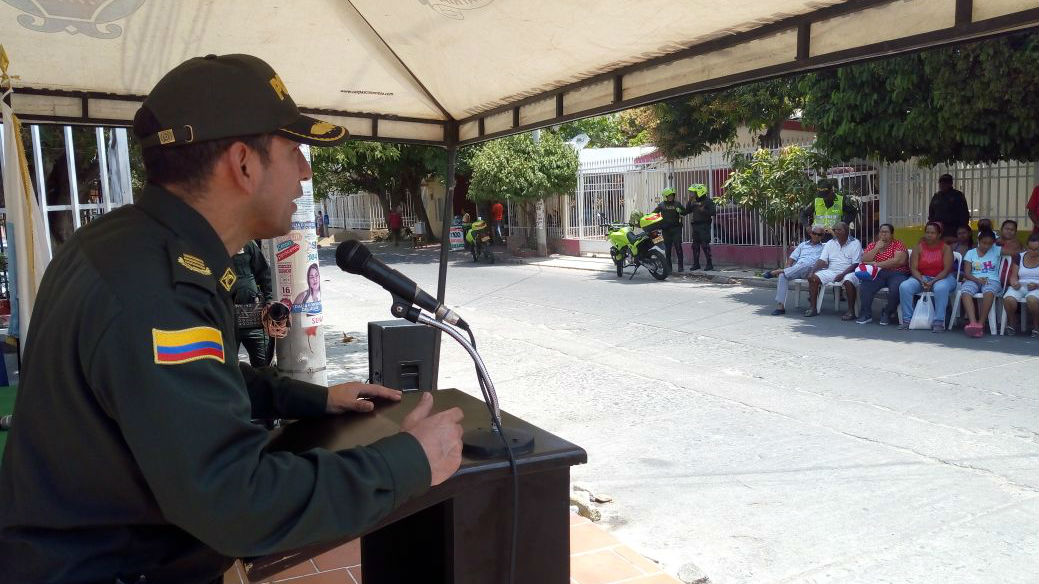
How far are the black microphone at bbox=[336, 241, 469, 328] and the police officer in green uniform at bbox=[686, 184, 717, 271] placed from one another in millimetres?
14534

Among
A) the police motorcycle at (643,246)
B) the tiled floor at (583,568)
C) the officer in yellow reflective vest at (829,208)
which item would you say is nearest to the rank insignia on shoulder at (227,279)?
the tiled floor at (583,568)

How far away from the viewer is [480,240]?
68.5 feet

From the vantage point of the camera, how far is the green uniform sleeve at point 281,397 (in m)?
1.89

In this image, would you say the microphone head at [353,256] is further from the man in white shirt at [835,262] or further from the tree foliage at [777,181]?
the tree foliage at [777,181]

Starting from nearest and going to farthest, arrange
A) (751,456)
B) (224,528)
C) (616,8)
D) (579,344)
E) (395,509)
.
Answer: (224,528) < (395,509) < (616,8) < (751,456) < (579,344)

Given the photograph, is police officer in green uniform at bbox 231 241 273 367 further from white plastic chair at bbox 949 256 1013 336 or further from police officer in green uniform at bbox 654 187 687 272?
police officer in green uniform at bbox 654 187 687 272

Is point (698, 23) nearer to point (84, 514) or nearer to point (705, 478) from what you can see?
point (84, 514)

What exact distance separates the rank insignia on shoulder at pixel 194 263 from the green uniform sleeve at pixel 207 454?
0.05 meters

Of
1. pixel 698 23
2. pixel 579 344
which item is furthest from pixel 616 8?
pixel 579 344

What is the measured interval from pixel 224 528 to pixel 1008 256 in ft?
34.0

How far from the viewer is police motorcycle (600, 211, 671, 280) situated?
1526 cm

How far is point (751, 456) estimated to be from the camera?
5.19 meters

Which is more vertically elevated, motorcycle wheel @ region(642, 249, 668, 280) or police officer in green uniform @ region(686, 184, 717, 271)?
police officer in green uniform @ region(686, 184, 717, 271)

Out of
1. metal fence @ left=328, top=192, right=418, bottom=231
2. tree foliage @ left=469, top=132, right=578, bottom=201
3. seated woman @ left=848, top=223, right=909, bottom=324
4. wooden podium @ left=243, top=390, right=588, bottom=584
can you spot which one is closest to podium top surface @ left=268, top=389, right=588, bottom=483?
wooden podium @ left=243, top=390, right=588, bottom=584
